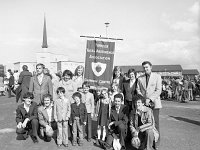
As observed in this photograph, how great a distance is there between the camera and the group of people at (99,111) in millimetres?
4910

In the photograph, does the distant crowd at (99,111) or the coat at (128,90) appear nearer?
the distant crowd at (99,111)

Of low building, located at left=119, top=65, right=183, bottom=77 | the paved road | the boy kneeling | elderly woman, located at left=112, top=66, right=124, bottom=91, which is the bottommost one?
the paved road

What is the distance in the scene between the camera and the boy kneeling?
463 cm

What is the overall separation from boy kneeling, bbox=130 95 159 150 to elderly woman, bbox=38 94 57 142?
2088 millimetres

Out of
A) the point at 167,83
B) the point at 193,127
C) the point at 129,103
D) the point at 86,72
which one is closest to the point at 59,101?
the point at 86,72

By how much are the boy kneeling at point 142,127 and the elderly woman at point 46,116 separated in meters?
2.09

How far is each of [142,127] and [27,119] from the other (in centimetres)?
280

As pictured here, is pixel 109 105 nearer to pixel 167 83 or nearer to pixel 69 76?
pixel 69 76

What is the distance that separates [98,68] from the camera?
20.5 feet

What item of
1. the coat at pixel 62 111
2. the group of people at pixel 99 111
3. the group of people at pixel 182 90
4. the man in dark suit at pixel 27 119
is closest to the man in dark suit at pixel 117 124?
the group of people at pixel 99 111

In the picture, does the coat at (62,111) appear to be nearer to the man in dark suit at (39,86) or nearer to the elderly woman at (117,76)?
the man in dark suit at (39,86)

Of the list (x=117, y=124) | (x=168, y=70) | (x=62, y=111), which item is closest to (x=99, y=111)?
(x=117, y=124)

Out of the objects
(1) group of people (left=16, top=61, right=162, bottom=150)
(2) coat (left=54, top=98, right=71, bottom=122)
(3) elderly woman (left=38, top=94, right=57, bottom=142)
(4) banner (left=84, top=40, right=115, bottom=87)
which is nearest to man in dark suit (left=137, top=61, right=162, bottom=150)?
(1) group of people (left=16, top=61, right=162, bottom=150)

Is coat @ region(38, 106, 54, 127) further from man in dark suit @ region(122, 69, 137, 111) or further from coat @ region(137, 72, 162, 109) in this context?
coat @ region(137, 72, 162, 109)
